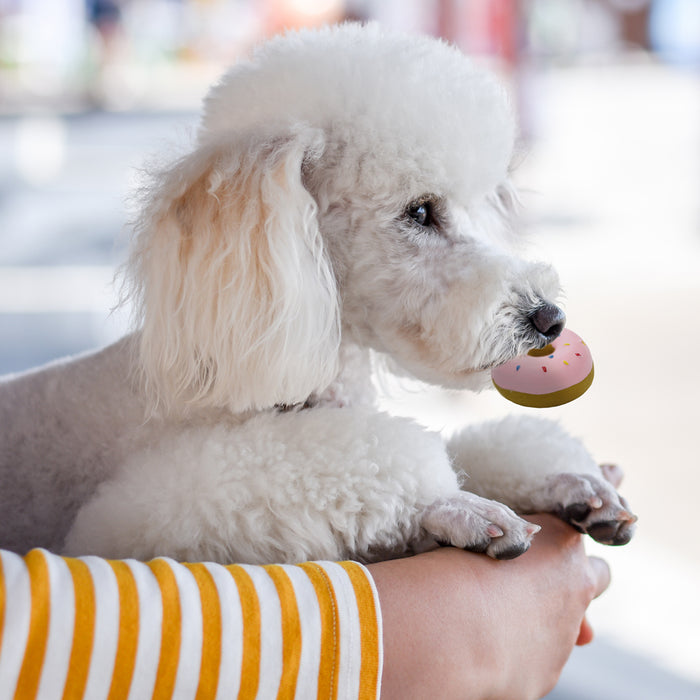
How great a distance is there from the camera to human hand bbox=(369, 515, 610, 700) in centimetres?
53

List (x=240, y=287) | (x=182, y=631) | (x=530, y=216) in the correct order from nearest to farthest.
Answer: (x=182, y=631), (x=240, y=287), (x=530, y=216)

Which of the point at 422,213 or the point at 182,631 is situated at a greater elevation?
the point at 422,213

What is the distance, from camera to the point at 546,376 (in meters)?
0.63

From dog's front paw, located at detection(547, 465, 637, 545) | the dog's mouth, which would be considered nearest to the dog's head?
the dog's mouth

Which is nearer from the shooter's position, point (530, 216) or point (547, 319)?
point (547, 319)

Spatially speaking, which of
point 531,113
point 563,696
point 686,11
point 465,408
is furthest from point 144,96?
point 686,11

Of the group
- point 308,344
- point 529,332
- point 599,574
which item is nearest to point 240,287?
point 308,344

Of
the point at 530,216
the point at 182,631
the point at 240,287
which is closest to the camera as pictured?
the point at 182,631

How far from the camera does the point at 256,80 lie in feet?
2.16

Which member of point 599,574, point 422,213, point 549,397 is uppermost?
point 422,213

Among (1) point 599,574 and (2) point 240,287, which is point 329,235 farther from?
(1) point 599,574

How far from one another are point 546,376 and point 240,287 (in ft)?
0.75

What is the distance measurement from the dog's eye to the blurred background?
0.58 feet

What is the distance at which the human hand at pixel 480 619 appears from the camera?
20.7 inches
